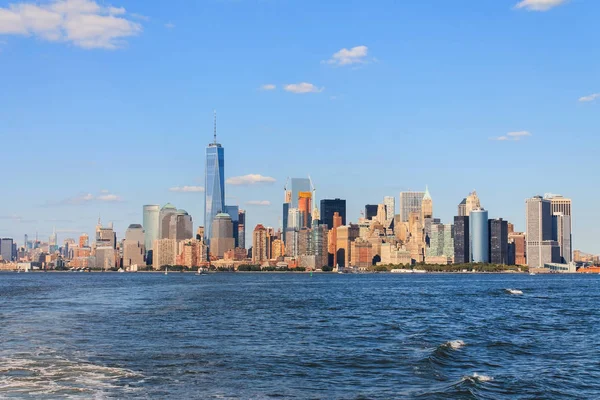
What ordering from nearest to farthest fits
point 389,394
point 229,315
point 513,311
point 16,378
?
point 389,394 → point 16,378 → point 229,315 → point 513,311

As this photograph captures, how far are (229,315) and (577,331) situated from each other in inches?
1396

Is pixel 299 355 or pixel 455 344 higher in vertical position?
pixel 299 355

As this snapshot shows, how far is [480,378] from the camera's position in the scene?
42.2 m

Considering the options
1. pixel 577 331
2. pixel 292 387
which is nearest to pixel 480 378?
pixel 292 387

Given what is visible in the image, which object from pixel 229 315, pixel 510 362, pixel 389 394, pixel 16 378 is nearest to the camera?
pixel 389 394

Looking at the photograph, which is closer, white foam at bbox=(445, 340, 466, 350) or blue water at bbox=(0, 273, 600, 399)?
blue water at bbox=(0, 273, 600, 399)

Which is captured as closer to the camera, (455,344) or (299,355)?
(299,355)

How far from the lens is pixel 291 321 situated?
7538 centimetres

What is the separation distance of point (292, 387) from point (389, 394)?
5.01m

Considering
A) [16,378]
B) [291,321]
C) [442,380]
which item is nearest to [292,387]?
[442,380]

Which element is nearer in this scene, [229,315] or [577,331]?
[577,331]

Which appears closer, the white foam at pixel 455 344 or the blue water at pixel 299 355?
the blue water at pixel 299 355

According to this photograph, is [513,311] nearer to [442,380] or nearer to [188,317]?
[188,317]

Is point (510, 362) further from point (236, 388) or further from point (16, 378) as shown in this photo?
point (16, 378)
